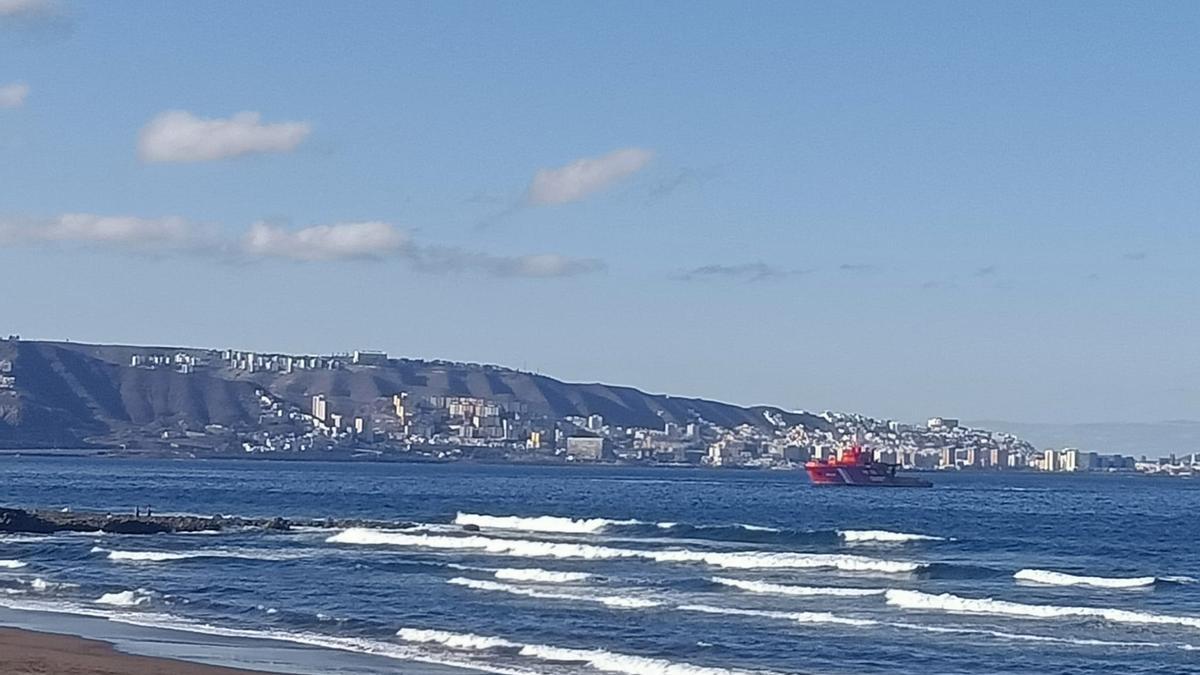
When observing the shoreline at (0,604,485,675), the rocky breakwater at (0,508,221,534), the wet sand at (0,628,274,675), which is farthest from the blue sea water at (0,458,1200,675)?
the wet sand at (0,628,274,675)

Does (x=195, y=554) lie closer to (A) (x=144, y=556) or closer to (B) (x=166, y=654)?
(A) (x=144, y=556)

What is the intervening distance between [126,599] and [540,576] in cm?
1128

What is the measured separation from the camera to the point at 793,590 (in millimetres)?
42500

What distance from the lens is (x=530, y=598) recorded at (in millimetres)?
39750

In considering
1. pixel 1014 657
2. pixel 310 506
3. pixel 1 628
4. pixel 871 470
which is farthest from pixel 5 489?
pixel 1014 657

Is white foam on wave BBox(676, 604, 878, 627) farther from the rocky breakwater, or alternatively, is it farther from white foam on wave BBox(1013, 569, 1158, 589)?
the rocky breakwater

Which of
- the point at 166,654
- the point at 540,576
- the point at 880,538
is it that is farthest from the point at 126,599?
the point at 880,538

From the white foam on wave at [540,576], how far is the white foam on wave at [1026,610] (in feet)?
28.8

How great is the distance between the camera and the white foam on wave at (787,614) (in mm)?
35031

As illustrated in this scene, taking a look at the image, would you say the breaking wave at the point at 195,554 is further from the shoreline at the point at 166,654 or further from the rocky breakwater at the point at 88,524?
the shoreline at the point at 166,654

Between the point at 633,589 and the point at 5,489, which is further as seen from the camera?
the point at 5,489

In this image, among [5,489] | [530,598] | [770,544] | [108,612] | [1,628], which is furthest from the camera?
[5,489]

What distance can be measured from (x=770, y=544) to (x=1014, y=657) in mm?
34138

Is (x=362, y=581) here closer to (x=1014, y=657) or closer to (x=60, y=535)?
(x=1014, y=657)
